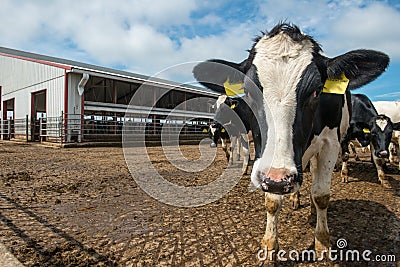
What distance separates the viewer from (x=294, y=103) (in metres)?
2.13

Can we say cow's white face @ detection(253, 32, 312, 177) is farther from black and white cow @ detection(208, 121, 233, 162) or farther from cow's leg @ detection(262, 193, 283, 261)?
black and white cow @ detection(208, 121, 233, 162)

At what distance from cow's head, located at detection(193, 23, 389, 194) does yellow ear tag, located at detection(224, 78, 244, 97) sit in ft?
0.93

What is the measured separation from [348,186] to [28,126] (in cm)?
1860

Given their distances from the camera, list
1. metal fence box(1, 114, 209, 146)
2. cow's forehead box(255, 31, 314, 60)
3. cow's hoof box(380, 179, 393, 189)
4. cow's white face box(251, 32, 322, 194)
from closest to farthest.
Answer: cow's white face box(251, 32, 322, 194) < cow's forehead box(255, 31, 314, 60) < cow's hoof box(380, 179, 393, 189) < metal fence box(1, 114, 209, 146)

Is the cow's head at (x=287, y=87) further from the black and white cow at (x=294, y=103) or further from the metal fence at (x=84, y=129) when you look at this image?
the metal fence at (x=84, y=129)

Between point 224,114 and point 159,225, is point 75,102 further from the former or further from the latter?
point 159,225

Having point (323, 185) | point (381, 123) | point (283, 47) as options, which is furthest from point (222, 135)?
point (283, 47)

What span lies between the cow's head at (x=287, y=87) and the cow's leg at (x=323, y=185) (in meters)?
0.65

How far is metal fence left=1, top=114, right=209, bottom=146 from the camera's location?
15.3 m

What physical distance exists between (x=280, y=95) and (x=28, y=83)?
2121 cm

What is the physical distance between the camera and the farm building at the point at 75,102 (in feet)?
51.4

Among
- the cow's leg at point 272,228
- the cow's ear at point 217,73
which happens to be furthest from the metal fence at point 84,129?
the cow's leg at point 272,228

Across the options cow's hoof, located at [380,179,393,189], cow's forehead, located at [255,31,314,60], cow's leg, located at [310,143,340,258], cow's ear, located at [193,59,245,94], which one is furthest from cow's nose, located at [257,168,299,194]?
cow's hoof, located at [380,179,393,189]

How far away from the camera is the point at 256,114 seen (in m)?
2.42
